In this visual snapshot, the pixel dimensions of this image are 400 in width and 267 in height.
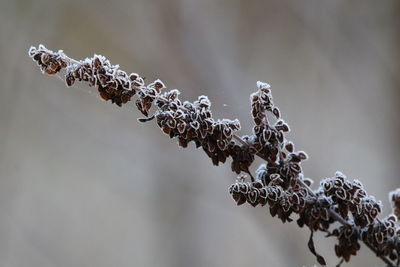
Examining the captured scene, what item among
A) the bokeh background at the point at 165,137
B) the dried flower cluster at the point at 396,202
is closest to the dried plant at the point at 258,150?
the dried flower cluster at the point at 396,202

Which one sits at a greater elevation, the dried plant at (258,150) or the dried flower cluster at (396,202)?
the dried flower cluster at (396,202)

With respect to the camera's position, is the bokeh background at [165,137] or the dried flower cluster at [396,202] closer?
the dried flower cluster at [396,202]

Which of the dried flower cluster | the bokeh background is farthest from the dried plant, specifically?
the bokeh background

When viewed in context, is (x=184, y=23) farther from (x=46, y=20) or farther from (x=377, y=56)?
(x=377, y=56)

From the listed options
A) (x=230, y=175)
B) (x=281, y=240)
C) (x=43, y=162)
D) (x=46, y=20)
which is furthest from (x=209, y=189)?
(x=46, y=20)

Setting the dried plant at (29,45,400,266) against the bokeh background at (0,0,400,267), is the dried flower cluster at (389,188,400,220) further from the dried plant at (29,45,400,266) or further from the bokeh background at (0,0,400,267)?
the bokeh background at (0,0,400,267)

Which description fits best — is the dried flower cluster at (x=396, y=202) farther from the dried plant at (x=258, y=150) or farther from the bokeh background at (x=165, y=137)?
the bokeh background at (x=165, y=137)
